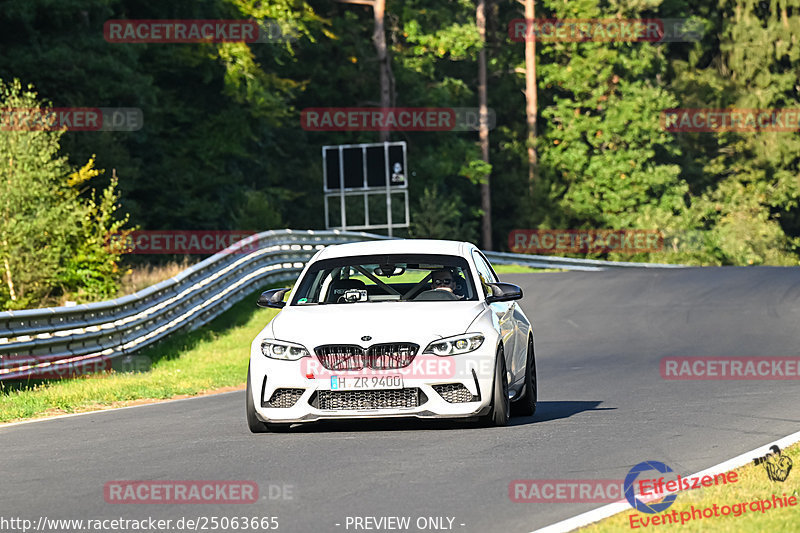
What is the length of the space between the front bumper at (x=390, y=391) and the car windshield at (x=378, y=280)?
1226 millimetres

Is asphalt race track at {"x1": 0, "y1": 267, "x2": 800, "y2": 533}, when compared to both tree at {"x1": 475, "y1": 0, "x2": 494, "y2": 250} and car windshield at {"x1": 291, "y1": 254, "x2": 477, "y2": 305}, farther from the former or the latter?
tree at {"x1": 475, "y1": 0, "x2": 494, "y2": 250}

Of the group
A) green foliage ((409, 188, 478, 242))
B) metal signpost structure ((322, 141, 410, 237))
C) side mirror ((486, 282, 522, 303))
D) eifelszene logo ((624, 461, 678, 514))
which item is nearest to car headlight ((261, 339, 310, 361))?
side mirror ((486, 282, 522, 303))

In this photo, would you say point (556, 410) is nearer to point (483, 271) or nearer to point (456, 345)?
point (483, 271)

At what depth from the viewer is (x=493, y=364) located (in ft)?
36.1

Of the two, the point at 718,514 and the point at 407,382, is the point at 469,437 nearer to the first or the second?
the point at 407,382

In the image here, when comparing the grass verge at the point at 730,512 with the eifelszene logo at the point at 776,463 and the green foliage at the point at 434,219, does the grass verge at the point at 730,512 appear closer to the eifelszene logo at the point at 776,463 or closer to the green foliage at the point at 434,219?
the eifelszene logo at the point at 776,463

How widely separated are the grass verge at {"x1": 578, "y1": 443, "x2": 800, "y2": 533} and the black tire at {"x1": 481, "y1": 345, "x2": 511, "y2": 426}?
2867mm

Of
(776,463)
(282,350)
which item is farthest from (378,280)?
(776,463)

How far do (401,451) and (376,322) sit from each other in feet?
4.21

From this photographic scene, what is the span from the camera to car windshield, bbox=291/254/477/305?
481 inches

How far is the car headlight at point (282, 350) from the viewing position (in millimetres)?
10992

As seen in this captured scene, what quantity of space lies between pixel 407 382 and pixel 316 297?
1920 millimetres

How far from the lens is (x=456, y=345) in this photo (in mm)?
10953

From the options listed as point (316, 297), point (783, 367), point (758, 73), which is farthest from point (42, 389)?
point (758, 73)
